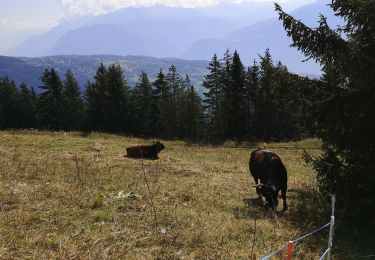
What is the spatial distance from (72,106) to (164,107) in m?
20.4

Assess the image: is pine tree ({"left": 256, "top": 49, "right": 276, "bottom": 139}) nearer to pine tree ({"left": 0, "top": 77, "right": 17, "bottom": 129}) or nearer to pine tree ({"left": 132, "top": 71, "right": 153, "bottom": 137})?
pine tree ({"left": 132, "top": 71, "right": 153, "bottom": 137})

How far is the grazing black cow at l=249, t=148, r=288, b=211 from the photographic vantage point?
538 inches

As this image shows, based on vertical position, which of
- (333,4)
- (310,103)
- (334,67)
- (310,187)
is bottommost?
(310,187)

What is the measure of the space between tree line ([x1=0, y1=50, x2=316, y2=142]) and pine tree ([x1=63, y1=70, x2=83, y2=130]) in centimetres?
19

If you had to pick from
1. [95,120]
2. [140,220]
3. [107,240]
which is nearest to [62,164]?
[140,220]

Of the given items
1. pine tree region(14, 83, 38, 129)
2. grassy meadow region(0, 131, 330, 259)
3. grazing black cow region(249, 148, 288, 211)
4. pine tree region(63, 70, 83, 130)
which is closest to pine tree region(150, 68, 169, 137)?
pine tree region(63, 70, 83, 130)

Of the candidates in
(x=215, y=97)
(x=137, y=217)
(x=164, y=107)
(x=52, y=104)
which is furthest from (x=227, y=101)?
(x=137, y=217)

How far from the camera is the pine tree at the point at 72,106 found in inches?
3179

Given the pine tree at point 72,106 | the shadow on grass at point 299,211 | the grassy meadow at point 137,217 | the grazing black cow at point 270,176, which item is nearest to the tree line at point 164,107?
the pine tree at point 72,106

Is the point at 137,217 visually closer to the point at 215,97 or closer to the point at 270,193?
the point at 270,193

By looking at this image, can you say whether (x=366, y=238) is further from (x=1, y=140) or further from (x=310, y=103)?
(x=1, y=140)

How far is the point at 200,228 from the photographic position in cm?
942

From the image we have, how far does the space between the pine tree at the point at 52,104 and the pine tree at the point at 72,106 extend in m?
0.97

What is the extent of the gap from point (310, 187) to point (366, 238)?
6872 millimetres
